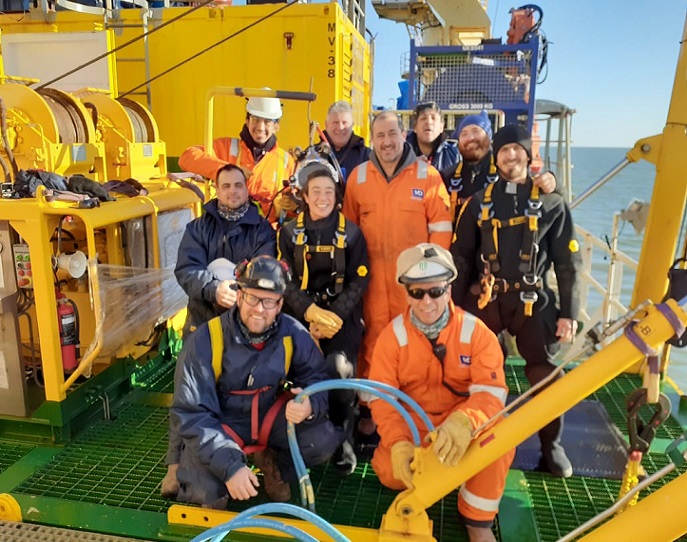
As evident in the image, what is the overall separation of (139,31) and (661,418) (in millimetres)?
7943

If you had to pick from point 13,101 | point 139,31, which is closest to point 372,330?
point 13,101

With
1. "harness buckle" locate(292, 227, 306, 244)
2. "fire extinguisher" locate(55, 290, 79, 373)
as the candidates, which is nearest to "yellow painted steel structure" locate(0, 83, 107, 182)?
→ "fire extinguisher" locate(55, 290, 79, 373)

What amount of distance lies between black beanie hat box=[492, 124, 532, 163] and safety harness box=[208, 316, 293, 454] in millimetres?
1605

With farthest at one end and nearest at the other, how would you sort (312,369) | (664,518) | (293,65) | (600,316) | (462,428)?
1. (293,65)
2. (600,316)
3. (312,369)
4. (462,428)
5. (664,518)

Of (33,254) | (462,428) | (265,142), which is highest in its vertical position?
(265,142)

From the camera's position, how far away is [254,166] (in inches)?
176

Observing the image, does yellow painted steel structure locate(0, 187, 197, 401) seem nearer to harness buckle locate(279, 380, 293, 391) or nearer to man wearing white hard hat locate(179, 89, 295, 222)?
man wearing white hard hat locate(179, 89, 295, 222)

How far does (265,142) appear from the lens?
451 cm

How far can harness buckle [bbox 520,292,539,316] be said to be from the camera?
3.37 m

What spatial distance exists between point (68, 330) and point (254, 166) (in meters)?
1.74

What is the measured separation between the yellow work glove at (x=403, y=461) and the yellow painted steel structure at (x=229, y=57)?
19.3 feet

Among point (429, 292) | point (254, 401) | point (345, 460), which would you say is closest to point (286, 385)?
point (254, 401)

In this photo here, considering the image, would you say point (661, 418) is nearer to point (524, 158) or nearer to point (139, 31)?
point (524, 158)

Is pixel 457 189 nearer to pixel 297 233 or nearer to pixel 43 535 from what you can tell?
pixel 297 233
